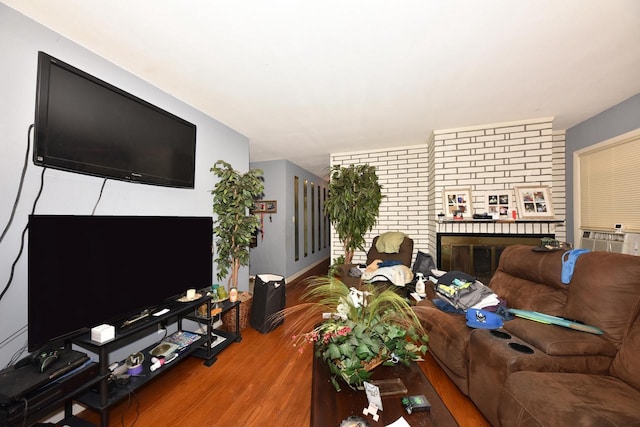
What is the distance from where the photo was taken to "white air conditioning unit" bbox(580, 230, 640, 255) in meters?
2.50

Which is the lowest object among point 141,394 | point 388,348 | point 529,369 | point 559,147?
point 141,394

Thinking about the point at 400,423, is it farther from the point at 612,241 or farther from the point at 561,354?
the point at 612,241

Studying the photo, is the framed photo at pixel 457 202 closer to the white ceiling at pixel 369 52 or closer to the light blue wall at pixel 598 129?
the white ceiling at pixel 369 52

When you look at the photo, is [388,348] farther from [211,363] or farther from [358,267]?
[358,267]

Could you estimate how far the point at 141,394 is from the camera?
1788mm

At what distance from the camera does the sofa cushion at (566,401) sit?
93 centimetres

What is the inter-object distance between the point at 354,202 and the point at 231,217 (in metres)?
2.00

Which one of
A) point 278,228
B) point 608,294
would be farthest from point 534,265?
point 278,228

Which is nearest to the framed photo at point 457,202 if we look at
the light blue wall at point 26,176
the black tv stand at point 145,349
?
the black tv stand at point 145,349

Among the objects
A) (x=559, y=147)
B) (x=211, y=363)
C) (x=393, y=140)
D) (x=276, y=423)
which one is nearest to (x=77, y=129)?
(x=211, y=363)

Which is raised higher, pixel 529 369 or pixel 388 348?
pixel 388 348

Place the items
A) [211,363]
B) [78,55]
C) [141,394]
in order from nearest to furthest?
[78,55] → [141,394] → [211,363]

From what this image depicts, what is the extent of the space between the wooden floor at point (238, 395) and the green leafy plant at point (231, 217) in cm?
100

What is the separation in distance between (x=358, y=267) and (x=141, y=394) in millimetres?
2590
